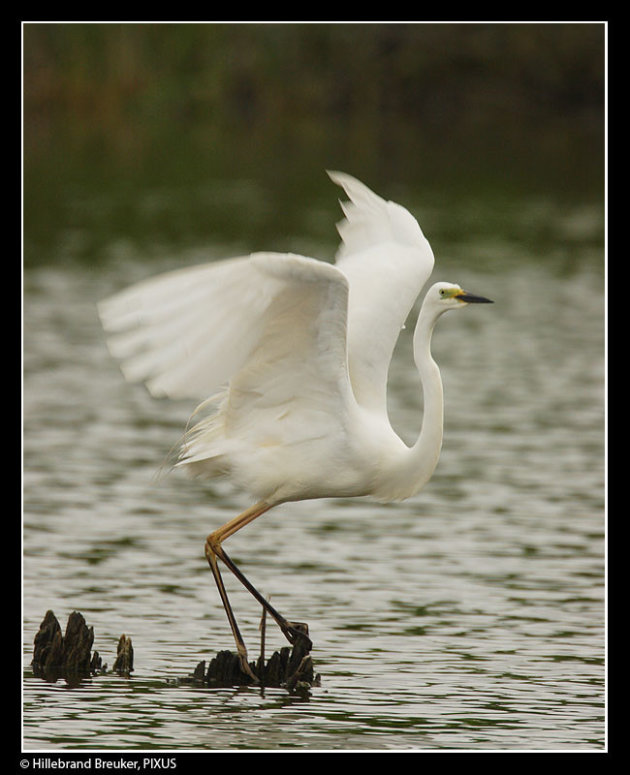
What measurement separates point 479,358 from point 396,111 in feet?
111

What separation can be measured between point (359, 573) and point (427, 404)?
2.67m

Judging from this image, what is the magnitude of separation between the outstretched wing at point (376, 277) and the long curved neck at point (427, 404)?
15.2 inches

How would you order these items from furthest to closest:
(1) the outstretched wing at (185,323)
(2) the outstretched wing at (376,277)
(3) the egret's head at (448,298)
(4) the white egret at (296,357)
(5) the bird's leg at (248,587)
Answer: (2) the outstretched wing at (376,277), (5) the bird's leg at (248,587), (3) the egret's head at (448,298), (4) the white egret at (296,357), (1) the outstretched wing at (185,323)

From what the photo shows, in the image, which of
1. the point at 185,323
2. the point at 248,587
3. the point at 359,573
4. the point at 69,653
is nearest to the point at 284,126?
the point at 359,573

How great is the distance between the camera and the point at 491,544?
42.9 feet

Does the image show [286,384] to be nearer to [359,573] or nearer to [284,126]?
[359,573]

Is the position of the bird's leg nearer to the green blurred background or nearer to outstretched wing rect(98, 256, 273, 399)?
outstretched wing rect(98, 256, 273, 399)

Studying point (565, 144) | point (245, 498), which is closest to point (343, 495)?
point (245, 498)

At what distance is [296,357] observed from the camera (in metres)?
9.13

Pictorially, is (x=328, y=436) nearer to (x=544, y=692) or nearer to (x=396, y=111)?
(x=544, y=692)

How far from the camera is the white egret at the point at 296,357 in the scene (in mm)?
8164

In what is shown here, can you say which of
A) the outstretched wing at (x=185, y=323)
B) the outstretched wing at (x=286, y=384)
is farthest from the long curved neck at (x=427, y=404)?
the outstretched wing at (x=185, y=323)

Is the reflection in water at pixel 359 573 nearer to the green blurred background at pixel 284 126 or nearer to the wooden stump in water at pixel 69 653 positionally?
the wooden stump in water at pixel 69 653
